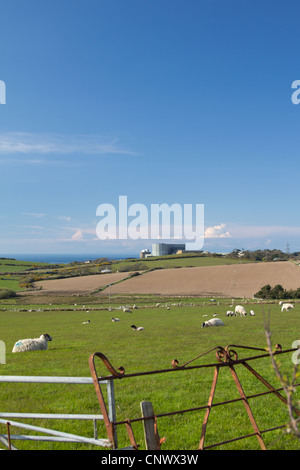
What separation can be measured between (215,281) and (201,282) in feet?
10.1

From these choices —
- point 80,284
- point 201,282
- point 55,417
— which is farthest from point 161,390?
point 80,284

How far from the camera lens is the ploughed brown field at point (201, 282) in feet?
246

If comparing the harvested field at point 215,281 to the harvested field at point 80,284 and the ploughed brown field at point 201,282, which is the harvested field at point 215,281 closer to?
the ploughed brown field at point 201,282

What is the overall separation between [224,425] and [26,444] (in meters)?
4.19

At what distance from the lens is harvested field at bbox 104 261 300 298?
243ft

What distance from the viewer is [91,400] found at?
36.4ft

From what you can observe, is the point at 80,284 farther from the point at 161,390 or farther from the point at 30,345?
the point at 161,390

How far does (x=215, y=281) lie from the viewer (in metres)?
85.8

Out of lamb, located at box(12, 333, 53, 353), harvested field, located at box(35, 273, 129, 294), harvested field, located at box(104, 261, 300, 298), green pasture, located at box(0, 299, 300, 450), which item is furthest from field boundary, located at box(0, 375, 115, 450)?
harvested field, located at box(35, 273, 129, 294)

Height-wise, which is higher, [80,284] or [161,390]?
[161,390]

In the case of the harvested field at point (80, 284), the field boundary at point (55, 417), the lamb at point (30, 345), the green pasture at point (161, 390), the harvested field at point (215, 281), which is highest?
the field boundary at point (55, 417)

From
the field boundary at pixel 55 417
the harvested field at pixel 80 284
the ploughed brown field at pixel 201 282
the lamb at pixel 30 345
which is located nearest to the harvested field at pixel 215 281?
the ploughed brown field at pixel 201 282
